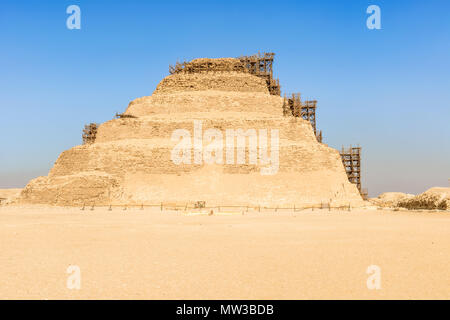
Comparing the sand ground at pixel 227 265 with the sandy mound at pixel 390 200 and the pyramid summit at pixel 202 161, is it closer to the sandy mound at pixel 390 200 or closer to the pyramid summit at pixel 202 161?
the sandy mound at pixel 390 200

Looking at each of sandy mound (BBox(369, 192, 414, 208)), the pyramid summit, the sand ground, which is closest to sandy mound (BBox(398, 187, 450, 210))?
sandy mound (BBox(369, 192, 414, 208))

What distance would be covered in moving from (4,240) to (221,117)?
32.2m

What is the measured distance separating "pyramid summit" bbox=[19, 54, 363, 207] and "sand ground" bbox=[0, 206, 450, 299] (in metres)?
21.7

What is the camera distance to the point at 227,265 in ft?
28.6

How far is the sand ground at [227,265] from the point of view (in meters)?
6.57

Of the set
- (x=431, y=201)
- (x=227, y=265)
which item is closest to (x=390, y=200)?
(x=431, y=201)

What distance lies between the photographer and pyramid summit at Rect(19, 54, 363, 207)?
1419 inches

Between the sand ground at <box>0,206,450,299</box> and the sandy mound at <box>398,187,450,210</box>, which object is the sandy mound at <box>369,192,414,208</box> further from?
the sand ground at <box>0,206,450,299</box>

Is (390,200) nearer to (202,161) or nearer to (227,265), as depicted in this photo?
(202,161)

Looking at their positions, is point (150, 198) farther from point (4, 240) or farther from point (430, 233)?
point (430, 233)

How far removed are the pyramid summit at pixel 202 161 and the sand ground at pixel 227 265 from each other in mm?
21681

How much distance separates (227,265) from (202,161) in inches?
1191

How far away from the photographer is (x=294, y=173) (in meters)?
37.9

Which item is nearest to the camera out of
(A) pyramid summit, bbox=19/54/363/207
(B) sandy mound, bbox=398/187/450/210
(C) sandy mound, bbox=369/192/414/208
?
(B) sandy mound, bbox=398/187/450/210
